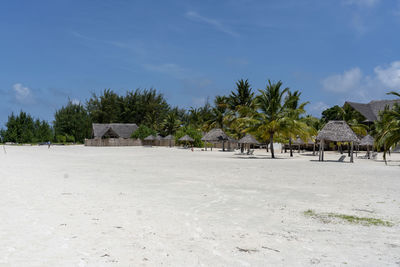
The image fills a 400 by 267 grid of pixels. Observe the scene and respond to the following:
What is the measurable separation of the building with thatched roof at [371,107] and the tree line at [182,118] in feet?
6.78

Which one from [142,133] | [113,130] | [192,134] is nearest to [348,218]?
[192,134]

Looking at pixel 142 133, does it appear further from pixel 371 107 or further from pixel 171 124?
pixel 371 107

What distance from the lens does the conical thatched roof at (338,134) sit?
25.6 metres

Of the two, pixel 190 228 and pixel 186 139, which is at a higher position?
pixel 186 139

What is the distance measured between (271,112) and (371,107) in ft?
121

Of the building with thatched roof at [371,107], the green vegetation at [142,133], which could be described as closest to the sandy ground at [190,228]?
the building with thatched roof at [371,107]

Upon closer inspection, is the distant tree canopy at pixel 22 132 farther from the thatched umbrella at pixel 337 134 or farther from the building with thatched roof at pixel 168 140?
the thatched umbrella at pixel 337 134

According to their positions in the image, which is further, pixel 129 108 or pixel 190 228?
pixel 129 108

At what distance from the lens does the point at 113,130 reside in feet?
217

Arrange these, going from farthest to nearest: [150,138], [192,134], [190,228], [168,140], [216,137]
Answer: [168,140] < [150,138] < [192,134] < [216,137] < [190,228]

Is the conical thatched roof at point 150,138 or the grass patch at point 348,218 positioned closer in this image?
the grass patch at point 348,218

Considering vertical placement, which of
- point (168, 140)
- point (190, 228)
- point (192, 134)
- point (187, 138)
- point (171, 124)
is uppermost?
point (171, 124)

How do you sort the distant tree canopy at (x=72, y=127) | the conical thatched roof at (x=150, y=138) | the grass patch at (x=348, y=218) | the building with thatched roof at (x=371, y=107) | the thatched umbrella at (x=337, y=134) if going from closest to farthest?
the grass patch at (x=348, y=218), the thatched umbrella at (x=337, y=134), the building with thatched roof at (x=371, y=107), the conical thatched roof at (x=150, y=138), the distant tree canopy at (x=72, y=127)

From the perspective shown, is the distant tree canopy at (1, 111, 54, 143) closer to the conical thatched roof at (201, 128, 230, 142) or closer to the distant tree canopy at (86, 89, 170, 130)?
the distant tree canopy at (86, 89, 170, 130)
